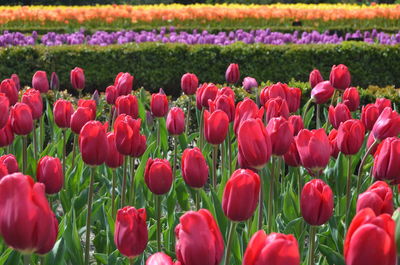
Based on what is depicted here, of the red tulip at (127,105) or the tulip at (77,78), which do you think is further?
the tulip at (77,78)

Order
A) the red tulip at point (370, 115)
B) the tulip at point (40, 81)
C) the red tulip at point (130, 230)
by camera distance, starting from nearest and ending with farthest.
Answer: the red tulip at point (130, 230), the red tulip at point (370, 115), the tulip at point (40, 81)

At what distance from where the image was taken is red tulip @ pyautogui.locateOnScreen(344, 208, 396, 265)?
1345 mm

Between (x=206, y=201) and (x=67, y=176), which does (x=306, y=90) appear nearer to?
(x=67, y=176)

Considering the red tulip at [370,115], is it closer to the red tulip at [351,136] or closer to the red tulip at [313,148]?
the red tulip at [351,136]

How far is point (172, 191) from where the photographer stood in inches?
134

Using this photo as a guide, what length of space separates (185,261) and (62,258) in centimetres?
98

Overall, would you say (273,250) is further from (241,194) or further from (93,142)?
(93,142)

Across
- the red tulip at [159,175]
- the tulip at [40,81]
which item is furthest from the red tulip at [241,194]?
the tulip at [40,81]

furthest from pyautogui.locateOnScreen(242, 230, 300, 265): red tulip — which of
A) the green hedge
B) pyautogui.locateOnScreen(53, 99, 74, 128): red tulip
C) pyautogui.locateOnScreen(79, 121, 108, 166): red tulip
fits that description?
the green hedge

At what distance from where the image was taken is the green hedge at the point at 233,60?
10.9 m

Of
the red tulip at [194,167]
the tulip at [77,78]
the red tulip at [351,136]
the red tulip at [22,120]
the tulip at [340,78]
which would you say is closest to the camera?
the red tulip at [194,167]

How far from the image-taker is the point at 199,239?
1485 mm

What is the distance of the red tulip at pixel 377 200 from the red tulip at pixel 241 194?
0.93ft

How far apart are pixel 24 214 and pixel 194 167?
0.97 metres
